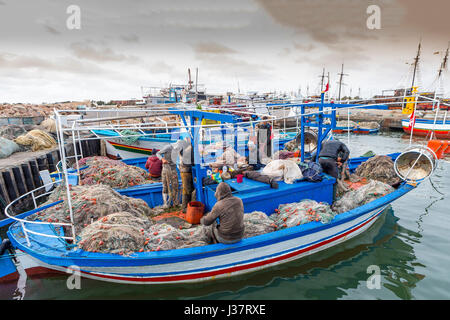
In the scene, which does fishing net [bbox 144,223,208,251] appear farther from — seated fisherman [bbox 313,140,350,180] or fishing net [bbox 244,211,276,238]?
seated fisherman [bbox 313,140,350,180]

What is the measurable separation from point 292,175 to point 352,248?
245 cm

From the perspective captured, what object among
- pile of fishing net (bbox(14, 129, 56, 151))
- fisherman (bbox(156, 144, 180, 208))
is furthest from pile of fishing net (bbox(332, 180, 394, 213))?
pile of fishing net (bbox(14, 129, 56, 151))

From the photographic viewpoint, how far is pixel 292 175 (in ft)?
21.2

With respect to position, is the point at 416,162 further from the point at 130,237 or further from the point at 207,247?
the point at 130,237

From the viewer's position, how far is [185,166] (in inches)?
257

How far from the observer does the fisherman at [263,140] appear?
810 centimetres

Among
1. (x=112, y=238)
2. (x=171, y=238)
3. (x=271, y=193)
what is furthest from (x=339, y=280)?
(x=112, y=238)

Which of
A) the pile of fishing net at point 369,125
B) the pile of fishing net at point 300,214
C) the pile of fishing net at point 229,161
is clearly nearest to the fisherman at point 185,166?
the pile of fishing net at point 229,161

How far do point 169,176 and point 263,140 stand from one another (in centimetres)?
332

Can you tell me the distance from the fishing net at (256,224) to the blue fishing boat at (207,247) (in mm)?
184

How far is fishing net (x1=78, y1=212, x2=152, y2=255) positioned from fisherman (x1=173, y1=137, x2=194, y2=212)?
2115 mm

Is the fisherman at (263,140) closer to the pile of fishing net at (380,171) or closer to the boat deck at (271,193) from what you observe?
the boat deck at (271,193)
